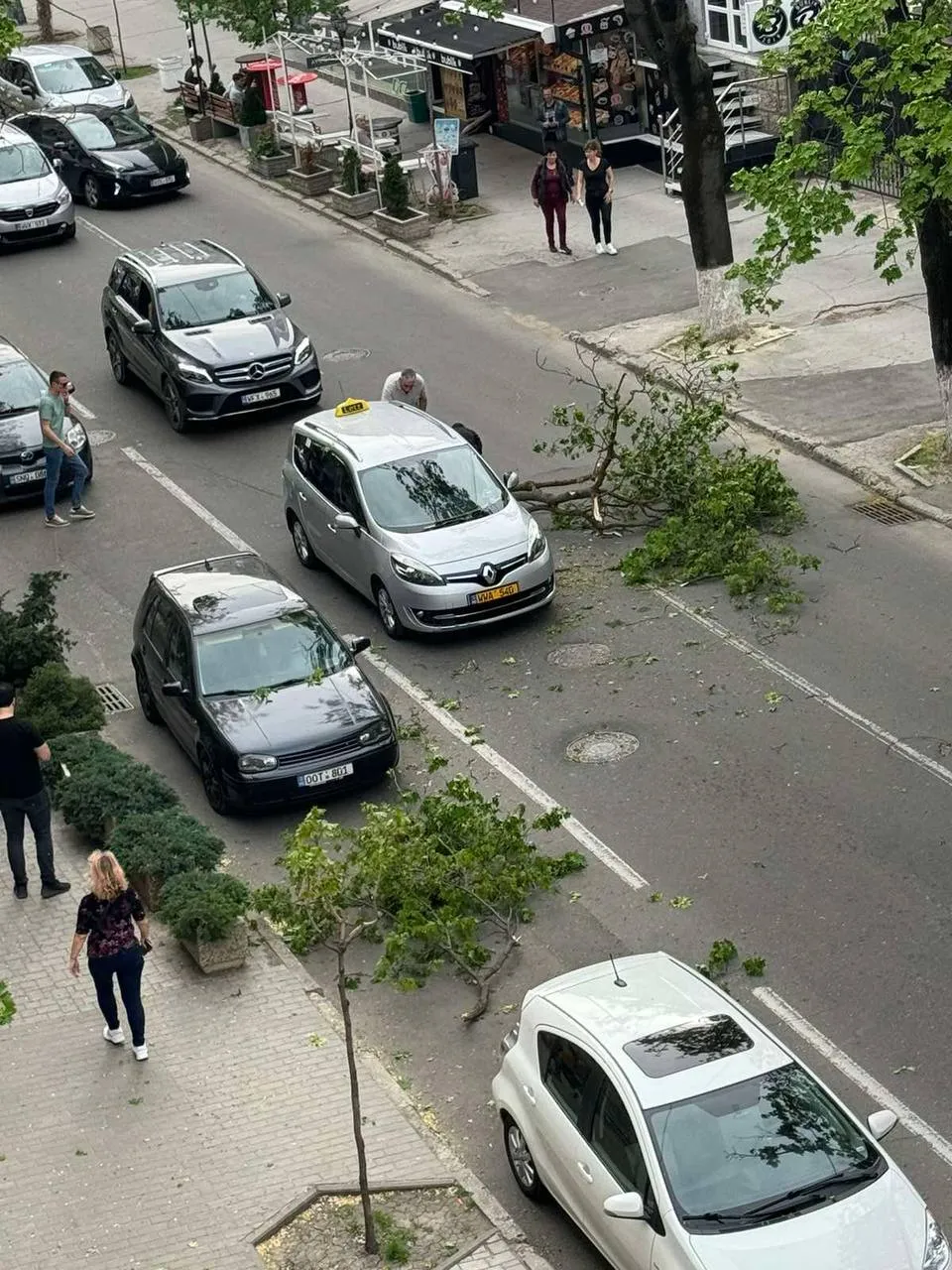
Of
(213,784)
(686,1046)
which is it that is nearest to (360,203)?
(213,784)

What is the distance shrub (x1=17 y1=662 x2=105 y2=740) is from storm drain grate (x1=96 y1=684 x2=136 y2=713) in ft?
2.98

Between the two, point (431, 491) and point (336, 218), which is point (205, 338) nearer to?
point (431, 491)

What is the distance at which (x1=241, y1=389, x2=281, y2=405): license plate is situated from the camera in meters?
25.0

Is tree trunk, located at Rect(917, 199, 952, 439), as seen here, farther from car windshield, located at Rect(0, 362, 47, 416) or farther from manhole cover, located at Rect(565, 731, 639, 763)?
car windshield, located at Rect(0, 362, 47, 416)

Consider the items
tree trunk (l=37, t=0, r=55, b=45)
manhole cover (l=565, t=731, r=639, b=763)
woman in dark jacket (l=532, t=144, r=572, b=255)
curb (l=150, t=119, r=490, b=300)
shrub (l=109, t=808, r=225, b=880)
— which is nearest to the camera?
shrub (l=109, t=808, r=225, b=880)

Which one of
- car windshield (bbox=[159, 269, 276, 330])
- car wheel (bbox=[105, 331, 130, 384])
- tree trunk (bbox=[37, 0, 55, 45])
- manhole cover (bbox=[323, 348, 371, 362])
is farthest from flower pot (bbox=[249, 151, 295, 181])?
tree trunk (bbox=[37, 0, 55, 45])

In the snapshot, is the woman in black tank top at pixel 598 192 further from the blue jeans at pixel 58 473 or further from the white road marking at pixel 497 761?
the blue jeans at pixel 58 473

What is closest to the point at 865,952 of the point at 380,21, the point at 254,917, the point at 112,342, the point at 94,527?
the point at 254,917

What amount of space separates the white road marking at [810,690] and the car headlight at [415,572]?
230cm

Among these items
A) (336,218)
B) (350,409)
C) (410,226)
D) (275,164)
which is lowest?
(336,218)

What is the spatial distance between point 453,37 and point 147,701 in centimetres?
2062

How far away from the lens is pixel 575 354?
26.9 metres

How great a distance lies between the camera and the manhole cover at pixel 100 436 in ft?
83.5

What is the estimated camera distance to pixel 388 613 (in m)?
19.5
